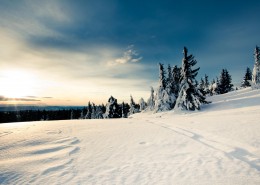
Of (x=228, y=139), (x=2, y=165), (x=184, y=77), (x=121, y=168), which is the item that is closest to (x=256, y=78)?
(x=184, y=77)

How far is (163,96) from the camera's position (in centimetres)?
3809

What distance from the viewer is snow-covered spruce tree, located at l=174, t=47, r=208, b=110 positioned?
26.7 meters

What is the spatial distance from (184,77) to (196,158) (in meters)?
23.9

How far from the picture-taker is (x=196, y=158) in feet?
19.2

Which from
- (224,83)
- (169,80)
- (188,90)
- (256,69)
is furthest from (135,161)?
(224,83)

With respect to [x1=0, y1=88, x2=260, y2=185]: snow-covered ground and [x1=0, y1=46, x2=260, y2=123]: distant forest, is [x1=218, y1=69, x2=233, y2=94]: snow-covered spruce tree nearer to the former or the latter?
[x1=0, y1=46, x2=260, y2=123]: distant forest

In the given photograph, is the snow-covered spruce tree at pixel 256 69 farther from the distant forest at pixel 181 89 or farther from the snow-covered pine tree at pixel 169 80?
the snow-covered pine tree at pixel 169 80

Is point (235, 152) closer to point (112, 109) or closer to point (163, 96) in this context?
point (163, 96)

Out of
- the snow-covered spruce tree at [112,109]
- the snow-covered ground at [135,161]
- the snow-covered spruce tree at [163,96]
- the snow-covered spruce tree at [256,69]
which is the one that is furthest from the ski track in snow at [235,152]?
the snow-covered spruce tree at [256,69]

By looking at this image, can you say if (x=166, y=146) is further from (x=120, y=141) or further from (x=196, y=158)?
(x=120, y=141)

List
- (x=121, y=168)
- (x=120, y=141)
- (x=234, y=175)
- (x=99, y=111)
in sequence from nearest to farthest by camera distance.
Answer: (x=234, y=175), (x=121, y=168), (x=120, y=141), (x=99, y=111)

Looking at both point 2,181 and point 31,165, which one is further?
point 31,165

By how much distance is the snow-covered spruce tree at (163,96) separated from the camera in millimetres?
37531

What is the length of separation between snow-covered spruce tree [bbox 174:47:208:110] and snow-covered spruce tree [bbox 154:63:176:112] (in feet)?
30.6
